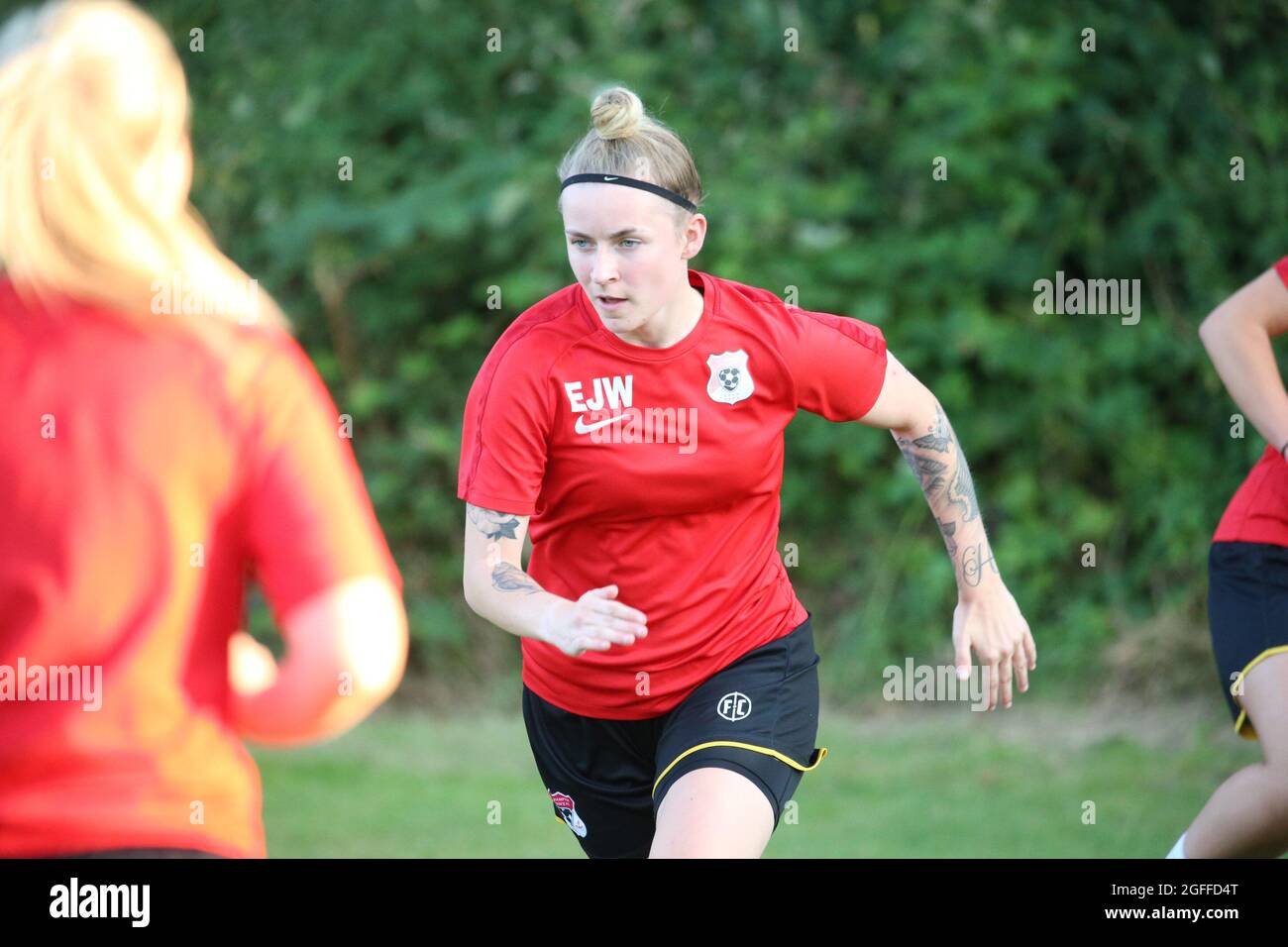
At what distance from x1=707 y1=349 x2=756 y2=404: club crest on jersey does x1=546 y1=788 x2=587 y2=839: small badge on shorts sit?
1.04m

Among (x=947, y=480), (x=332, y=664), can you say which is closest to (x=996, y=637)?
(x=947, y=480)

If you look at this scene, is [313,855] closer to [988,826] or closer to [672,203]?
[988,826]

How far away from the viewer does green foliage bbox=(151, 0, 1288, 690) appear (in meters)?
7.24

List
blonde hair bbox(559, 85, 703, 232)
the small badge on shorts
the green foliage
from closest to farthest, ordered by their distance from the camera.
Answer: blonde hair bbox(559, 85, 703, 232) < the small badge on shorts < the green foliage

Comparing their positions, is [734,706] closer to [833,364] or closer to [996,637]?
[996,637]

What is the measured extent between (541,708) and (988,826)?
270 cm

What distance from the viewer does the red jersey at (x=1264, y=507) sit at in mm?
3729

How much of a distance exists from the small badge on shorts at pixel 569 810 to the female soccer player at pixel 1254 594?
151 centimetres

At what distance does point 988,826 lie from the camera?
5.70m

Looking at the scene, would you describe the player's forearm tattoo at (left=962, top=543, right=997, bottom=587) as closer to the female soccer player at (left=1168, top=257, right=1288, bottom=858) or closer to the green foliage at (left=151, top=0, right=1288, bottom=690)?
the female soccer player at (left=1168, top=257, right=1288, bottom=858)

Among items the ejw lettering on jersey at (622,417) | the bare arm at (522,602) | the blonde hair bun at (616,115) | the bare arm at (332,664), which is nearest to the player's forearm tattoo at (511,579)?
the bare arm at (522,602)

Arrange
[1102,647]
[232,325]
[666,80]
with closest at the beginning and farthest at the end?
[232,325] → [1102,647] → [666,80]

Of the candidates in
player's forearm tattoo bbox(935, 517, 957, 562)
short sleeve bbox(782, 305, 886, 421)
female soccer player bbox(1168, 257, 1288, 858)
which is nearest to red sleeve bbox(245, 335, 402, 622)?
short sleeve bbox(782, 305, 886, 421)
